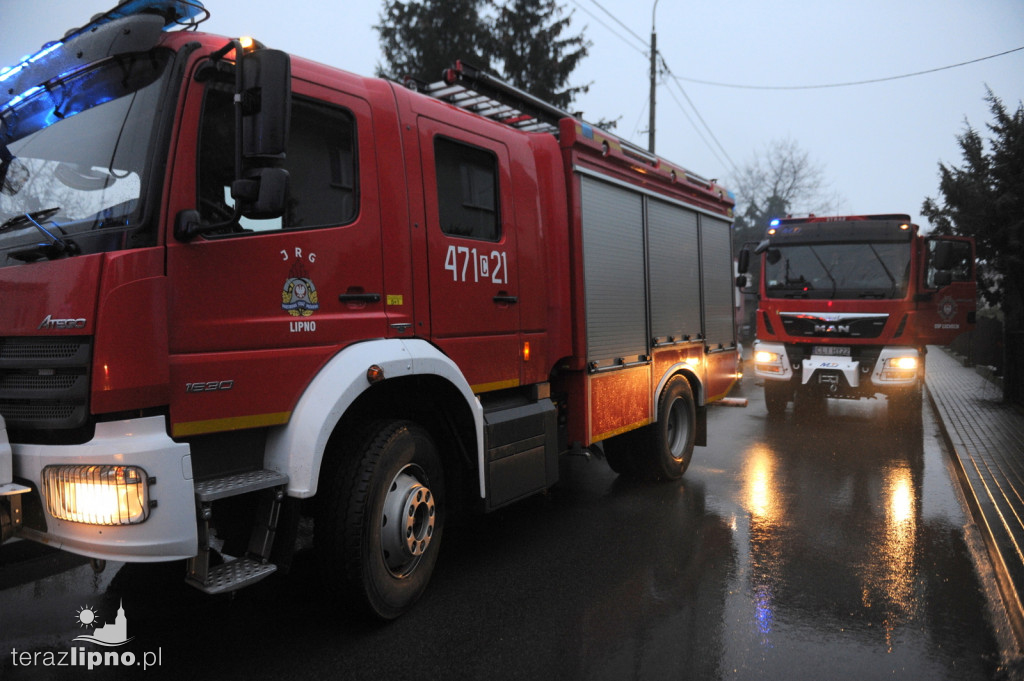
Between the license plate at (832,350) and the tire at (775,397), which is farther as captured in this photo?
the tire at (775,397)

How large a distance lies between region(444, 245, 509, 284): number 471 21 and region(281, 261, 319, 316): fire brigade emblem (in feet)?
3.21

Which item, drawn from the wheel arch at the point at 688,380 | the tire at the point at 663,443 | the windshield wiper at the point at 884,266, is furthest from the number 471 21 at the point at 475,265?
the windshield wiper at the point at 884,266

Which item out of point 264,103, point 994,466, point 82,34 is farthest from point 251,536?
point 994,466

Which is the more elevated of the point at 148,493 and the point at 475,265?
the point at 475,265

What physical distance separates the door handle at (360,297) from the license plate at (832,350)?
8680 millimetres

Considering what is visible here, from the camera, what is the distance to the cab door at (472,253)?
4215 millimetres

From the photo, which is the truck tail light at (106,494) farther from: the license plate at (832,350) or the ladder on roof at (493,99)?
the license plate at (832,350)

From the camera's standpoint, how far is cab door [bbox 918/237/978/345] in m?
10.4

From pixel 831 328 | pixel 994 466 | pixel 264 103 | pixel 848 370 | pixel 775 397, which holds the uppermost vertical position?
pixel 264 103

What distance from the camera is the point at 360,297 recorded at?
3.69 meters

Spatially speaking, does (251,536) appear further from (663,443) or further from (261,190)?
(663,443)

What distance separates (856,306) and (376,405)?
8.76 metres

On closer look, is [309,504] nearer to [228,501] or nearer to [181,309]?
[228,501]

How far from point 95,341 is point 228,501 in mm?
981
